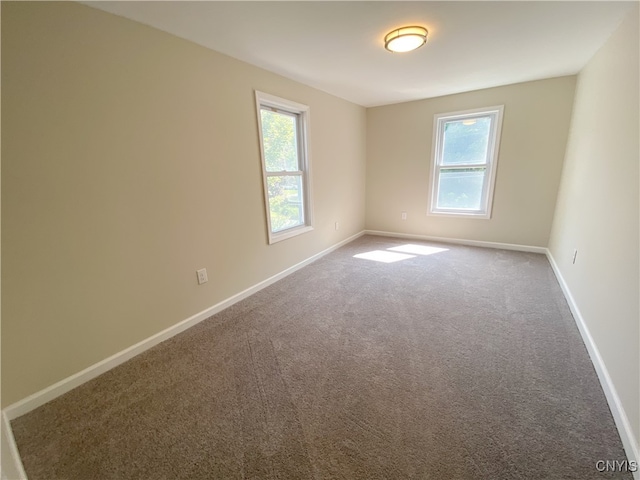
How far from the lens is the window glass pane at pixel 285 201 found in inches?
117

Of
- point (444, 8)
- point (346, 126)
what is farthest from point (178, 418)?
point (346, 126)

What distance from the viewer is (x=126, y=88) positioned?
167 centimetres

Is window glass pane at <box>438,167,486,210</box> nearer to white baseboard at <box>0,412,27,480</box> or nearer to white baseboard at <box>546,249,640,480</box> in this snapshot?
white baseboard at <box>546,249,640,480</box>

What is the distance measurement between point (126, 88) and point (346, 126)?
9.71 ft

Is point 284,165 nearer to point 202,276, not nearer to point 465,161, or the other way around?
point 202,276

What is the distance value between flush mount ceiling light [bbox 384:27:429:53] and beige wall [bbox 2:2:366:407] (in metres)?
1.22

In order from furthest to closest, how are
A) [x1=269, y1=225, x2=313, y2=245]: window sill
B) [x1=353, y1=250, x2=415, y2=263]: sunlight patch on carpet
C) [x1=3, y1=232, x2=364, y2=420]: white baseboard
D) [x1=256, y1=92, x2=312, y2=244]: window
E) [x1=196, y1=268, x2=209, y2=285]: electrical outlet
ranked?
1. [x1=353, y1=250, x2=415, y2=263]: sunlight patch on carpet
2. [x1=269, y1=225, x2=313, y2=245]: window sill
3. [x1=256, y1=92, x2=312, y2=244]: window
4. [x1=196, y1=268, x2=209, y2=285]: electrical outlet
5. [x1=3, y1=232, x2=364, y2=420]: white baseboard

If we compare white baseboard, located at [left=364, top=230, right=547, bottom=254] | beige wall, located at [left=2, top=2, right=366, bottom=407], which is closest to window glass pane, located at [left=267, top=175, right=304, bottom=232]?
beige wall, located at [left=2, top=2, right=366, bottom=407]

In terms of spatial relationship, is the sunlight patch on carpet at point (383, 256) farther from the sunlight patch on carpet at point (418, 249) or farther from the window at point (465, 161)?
the window at point (465, 161)

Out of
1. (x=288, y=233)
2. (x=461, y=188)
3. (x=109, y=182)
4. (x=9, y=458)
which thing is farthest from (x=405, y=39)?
(x=9, y=458)

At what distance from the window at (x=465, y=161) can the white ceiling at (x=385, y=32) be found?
828mm

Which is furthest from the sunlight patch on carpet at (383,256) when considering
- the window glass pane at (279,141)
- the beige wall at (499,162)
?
the window glass pane at (279,141)

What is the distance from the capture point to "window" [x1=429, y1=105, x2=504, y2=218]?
146 inches

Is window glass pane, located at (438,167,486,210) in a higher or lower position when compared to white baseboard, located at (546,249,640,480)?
higher
